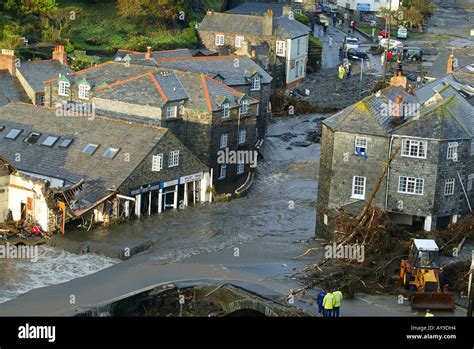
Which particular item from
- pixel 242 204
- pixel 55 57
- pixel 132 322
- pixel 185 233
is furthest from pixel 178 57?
pixel 132 322

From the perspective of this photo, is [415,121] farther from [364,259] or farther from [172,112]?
[172,112]

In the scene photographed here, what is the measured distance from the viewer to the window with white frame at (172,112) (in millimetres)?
64637

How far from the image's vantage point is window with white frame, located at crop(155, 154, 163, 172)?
58.8 metres

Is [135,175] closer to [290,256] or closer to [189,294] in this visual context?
[290,256]

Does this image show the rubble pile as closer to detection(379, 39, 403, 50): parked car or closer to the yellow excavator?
the yellow excavator

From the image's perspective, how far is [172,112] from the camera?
65.0 metres

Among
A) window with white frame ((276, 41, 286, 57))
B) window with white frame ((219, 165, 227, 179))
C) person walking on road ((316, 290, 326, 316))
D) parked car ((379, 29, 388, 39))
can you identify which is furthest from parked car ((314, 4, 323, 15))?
person walking on road ((316, 290, 326, 316))

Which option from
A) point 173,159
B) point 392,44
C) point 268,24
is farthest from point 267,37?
point 173,159

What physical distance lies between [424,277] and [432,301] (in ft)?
5.55

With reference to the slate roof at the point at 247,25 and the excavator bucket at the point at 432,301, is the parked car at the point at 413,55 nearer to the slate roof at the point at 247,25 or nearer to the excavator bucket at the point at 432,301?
the slate roof at the point at 247,25

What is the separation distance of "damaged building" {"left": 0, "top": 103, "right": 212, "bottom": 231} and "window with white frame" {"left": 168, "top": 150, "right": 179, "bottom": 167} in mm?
52

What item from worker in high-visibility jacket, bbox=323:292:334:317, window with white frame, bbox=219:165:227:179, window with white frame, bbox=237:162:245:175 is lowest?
window with white frame, bbox=237:162:245:175

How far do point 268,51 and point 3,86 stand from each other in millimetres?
27779

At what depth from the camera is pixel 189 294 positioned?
4431cm
